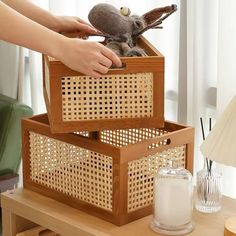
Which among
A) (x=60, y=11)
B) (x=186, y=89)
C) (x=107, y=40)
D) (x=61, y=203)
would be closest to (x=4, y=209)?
(x=61, y=203)

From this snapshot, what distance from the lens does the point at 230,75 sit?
1.78 meters

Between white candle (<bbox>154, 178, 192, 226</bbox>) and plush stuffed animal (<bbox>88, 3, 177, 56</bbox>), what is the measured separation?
325 mm

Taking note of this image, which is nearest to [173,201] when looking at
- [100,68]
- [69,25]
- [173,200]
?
[173,200]

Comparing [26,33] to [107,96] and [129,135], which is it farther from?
[129,135]

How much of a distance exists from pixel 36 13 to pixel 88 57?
39 cm

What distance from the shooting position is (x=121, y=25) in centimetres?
148

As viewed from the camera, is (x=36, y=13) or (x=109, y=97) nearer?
(x=109, y=97)

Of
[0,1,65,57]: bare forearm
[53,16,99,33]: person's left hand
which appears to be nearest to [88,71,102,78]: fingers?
[0,1,65,57]: bare forearm

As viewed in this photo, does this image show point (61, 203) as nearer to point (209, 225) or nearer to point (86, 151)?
point (86, 151)

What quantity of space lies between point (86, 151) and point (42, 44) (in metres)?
0.29

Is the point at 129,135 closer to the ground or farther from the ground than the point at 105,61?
closer to the ground

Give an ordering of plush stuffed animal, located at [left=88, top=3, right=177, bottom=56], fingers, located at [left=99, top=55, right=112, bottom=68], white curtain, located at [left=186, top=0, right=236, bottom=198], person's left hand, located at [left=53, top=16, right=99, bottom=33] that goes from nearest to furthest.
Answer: fingers, located at [left=99, top=55, right=112, bottom=68] → plush stuffed animal, located at [left=88, top=3, right=177, bottom=56] → person's left hand, located at [left=53, top=16, right=99, bottom=33] → white curtain, located at [left=186, top=0, right=236, bottom=198]

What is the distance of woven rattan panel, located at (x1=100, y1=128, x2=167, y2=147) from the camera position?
1677 mm

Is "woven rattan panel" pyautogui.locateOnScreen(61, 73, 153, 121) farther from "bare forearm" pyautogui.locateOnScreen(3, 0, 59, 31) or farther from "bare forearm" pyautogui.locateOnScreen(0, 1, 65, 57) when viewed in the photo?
"bare forearm" pyautogui.locateOnScreen(3, 0, 59, 31)
